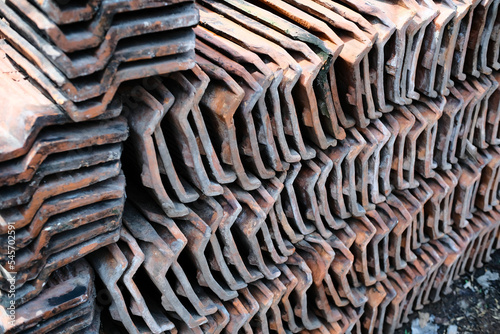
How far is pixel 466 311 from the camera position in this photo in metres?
4.09

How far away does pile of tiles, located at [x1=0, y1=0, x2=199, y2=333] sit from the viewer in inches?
64.1

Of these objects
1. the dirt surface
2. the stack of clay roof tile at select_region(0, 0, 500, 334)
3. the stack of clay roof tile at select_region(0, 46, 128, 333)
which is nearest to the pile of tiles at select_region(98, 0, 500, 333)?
the stack of clay roof tile at select_region(0, 0, 500, 334)

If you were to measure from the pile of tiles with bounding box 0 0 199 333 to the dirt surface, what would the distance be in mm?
2842

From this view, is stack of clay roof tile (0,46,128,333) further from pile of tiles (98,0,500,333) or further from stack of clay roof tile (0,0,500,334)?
pile of tiles (98,0,500,333)

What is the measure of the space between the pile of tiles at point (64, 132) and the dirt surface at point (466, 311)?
2.84 metres

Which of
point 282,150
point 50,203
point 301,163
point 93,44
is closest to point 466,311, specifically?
point 301,163

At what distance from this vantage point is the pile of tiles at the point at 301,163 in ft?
6.99

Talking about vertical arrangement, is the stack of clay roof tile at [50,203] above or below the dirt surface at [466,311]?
above

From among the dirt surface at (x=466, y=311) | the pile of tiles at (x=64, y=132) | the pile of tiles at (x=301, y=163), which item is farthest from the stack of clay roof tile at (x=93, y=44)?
the dirt surface at (x=466, y=311)

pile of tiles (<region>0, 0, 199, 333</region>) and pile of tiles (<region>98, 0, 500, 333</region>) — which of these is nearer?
pile of tiles (<region>0, 0, 199, 333</region>)

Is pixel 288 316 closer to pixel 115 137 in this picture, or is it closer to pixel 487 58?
pixel 115 137

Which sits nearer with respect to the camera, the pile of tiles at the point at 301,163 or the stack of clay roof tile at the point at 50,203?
the stack of clay roof tile at the point at 50,203

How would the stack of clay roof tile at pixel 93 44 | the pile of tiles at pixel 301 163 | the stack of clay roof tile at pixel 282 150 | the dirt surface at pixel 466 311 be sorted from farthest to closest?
the dirt surface at pixel 466 311 < the pile of tiles at pixel 301 163 < the stack of clay roof tile at pixel 282 150 < the stack of clay roof tile at pixel 93 44

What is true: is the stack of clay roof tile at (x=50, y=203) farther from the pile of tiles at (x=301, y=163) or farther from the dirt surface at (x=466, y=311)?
the dirt surface at (x=466, y=311)
